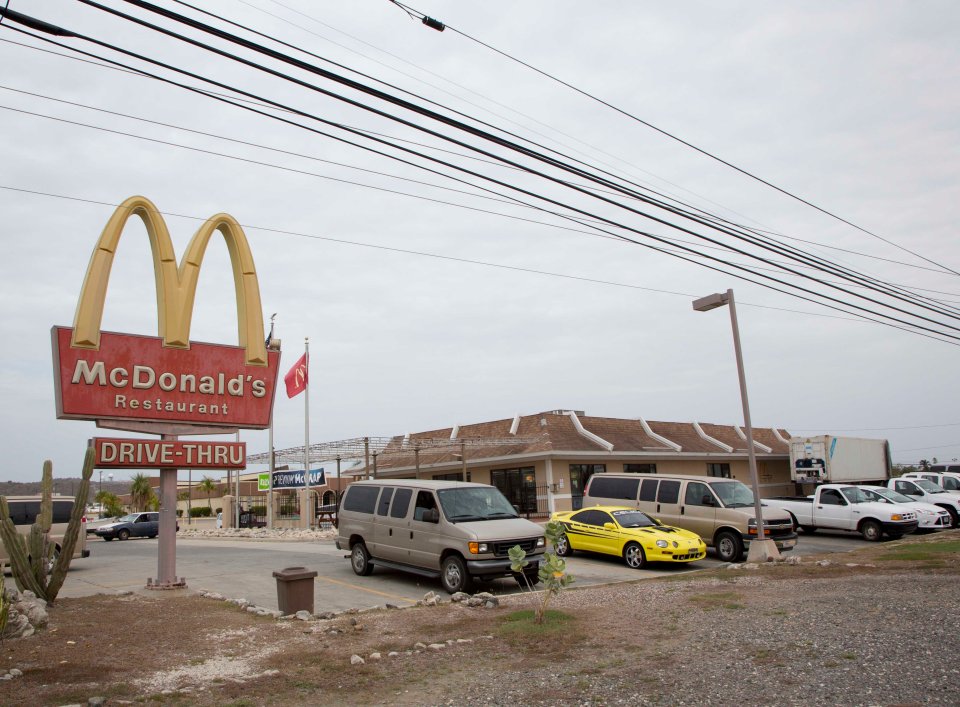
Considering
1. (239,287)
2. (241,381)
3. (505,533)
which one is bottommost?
(505,533)

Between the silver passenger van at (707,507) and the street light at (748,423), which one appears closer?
the street light at (748,423)

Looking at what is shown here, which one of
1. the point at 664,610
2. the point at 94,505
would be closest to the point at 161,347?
the point at 664,610

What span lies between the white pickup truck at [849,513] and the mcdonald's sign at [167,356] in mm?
15970

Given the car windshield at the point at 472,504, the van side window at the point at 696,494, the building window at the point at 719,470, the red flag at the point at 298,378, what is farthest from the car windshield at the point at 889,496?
the red flag at the point at 298,378

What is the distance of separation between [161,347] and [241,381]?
1659 mm

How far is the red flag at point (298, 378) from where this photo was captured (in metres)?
31.0

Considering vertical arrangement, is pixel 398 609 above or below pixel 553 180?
below

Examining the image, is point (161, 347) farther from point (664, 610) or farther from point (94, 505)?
point (94, 505)

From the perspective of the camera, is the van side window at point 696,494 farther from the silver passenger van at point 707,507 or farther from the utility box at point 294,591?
the utility box at point 294,591

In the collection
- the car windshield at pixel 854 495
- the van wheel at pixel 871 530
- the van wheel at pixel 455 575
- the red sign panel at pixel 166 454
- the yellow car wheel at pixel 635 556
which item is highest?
the red sign panel at pixel 166 454

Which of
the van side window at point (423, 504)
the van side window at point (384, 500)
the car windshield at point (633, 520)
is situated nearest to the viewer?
the van side window at point (423, 504)

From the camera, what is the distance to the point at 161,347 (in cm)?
1286

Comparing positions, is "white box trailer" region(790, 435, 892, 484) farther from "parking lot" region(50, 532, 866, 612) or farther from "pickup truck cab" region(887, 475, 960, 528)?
"parking lot" region(50, 532, 866, 612)

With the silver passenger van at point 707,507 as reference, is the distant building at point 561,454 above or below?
above
